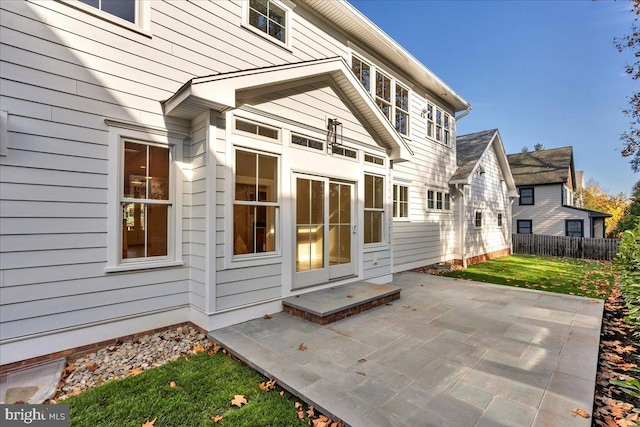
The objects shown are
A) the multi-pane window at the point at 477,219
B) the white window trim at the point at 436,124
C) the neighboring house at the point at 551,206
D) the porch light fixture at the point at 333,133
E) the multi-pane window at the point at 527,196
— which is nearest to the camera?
the porch light fixture at the point at 333,133

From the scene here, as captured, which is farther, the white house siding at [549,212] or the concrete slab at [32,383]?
the white house siding at [549,212]

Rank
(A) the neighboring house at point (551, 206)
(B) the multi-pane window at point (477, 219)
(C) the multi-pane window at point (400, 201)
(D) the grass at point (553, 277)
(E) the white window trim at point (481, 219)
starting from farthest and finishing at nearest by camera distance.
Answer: (A) the neighboring house at point (551, 206)
(B) the multi-pane window at point (477, 219)
(E) the white window trim at point (481, 219)
(C) the multi-pane window at point (400, 201)
(D) the grass at point (553, 277)

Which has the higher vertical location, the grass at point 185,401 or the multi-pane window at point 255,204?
the multi-pane window at point 255,204

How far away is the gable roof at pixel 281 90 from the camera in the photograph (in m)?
3.68

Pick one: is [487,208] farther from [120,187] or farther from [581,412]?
[120,187]

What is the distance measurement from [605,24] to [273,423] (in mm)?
15948

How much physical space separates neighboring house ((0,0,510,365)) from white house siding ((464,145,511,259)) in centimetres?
777

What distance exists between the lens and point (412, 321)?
4.40m

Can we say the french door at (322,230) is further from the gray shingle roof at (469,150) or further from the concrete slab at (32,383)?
the gray shingle roof at (469,150)

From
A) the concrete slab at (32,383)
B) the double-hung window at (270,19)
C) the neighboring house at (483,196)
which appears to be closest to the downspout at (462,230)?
the neighboring house at (483,196)

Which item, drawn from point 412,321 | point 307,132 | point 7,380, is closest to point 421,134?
point 307,132

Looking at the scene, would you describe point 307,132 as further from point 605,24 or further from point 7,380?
point 605,24

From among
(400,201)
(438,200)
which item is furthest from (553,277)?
(400,201)

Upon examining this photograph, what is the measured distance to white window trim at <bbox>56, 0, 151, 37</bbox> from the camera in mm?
3430
